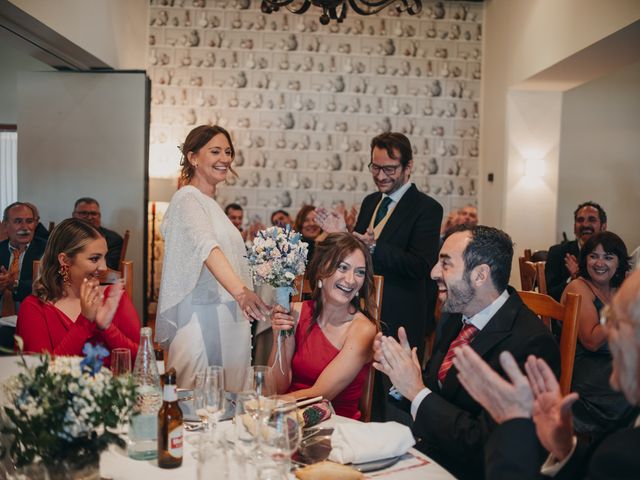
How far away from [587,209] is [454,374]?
13.5ft

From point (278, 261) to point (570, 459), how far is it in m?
1.23

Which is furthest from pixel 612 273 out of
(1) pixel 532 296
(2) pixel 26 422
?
(2) pixel 26 422

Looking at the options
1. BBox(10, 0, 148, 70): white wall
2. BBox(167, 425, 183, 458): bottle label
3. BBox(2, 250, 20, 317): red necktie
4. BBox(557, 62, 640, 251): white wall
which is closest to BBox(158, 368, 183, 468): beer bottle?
BBox(167, 425, 183, 458): bottle label

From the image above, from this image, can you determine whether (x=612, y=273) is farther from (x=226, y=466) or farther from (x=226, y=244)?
(x=226, y=466)

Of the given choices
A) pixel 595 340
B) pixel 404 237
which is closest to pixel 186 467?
pixel 404 237

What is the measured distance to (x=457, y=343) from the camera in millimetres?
2252

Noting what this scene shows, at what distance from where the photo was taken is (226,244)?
2.91m

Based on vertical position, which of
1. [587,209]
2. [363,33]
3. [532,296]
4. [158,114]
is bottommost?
[532,296]

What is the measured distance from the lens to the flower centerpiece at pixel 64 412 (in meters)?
1.35

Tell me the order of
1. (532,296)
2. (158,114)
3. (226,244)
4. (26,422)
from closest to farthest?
1. (26,422)
2. (532,296)
3. (226,244)
4. (158,114)

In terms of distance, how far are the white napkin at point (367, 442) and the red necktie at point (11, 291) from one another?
9.61ft

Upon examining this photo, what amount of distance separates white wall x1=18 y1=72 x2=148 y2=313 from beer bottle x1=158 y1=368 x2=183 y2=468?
196 inches

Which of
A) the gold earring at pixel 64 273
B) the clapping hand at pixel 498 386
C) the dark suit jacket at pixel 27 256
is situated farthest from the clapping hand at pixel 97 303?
the dark suit jacket at pixel 27 256

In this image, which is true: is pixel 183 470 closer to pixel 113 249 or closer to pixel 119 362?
pixel 119 362
